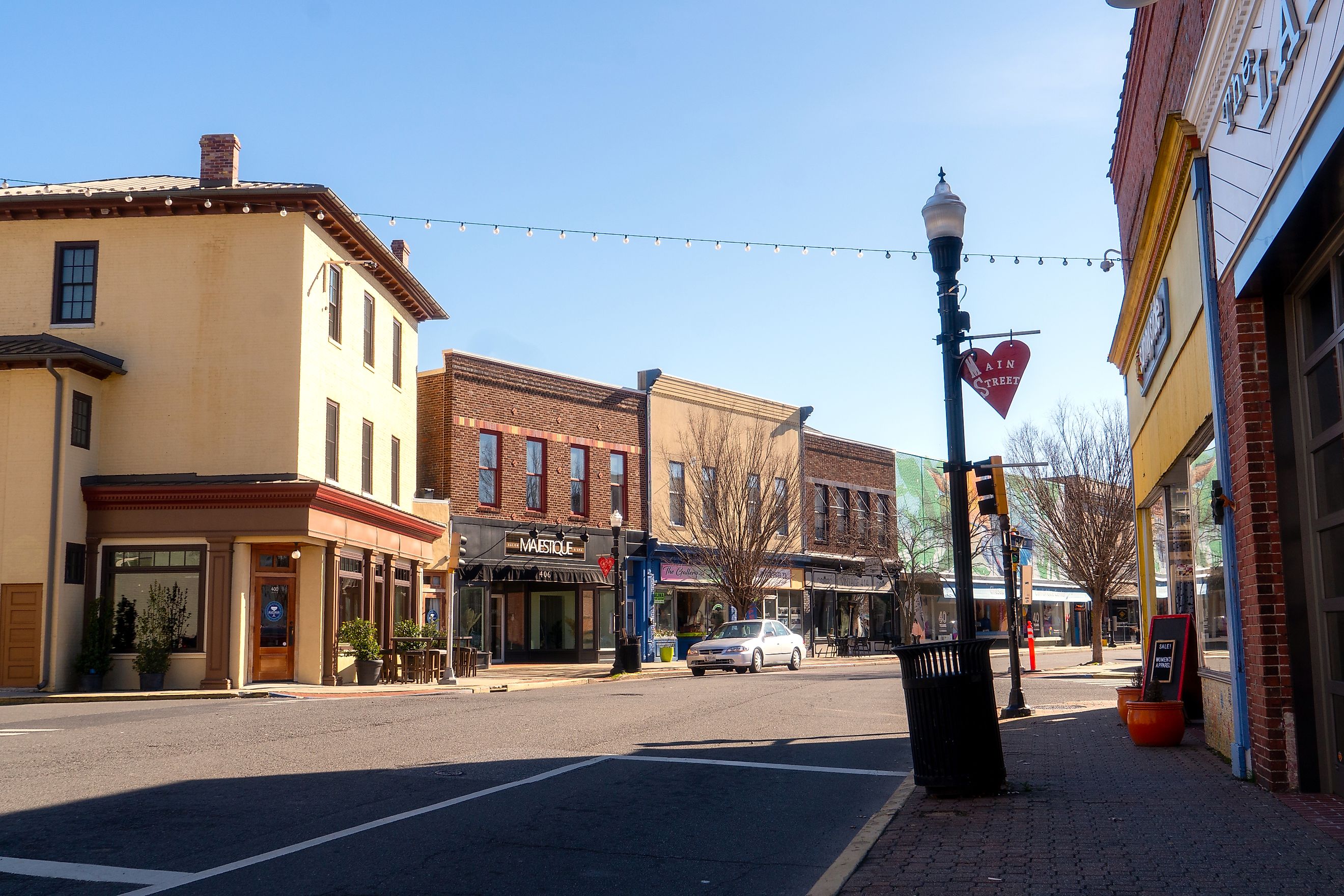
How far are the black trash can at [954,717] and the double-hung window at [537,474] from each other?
2654cm

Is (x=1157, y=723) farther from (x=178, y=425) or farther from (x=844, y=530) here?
(x=844, y=530)

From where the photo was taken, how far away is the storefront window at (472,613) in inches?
1287

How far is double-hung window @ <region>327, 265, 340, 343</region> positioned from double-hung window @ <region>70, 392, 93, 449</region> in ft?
15.9

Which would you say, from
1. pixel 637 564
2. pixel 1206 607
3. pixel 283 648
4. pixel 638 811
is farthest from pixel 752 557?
pixel 638 811

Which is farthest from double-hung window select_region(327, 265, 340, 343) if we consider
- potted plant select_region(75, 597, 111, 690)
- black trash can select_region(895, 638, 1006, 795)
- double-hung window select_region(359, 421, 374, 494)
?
black trash can select_region(895, 638, 1006, 795)

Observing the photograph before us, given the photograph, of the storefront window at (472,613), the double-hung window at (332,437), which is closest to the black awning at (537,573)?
the storefront window at (472,613)

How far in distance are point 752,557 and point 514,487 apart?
302 inches

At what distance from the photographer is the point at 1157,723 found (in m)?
11.5

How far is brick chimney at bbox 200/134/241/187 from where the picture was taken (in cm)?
2534

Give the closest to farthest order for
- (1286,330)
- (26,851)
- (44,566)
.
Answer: (26,851) → (1286,330) → (44,566)

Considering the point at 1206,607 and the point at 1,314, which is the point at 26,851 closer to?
the point at 1206,607

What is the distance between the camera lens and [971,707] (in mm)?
8328

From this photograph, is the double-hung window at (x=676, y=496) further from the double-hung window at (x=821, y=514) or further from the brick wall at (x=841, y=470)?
the double-hung window at (x=821, y=514)

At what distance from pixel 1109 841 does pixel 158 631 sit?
67.2 ft
